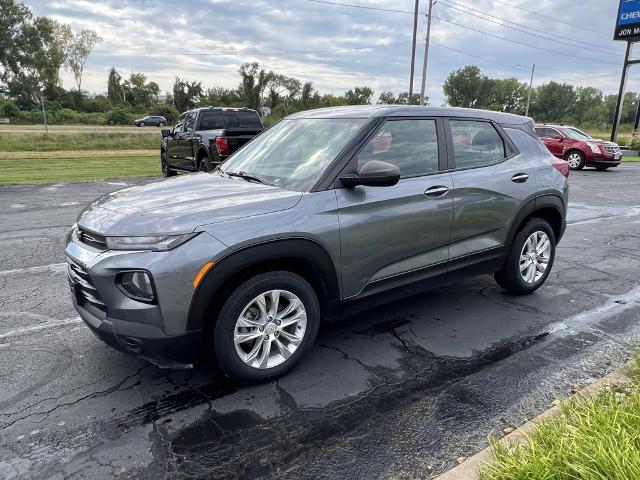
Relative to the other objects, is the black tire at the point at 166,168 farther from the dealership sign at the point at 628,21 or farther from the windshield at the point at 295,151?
the dealership sign at the point at 628,21

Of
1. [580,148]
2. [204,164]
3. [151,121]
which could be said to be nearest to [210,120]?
[204,164]

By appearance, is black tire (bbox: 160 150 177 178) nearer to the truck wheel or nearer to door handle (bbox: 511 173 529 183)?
door handle (bbox: 511 173 529 183)

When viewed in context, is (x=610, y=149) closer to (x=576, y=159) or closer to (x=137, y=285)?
(x=576, y=159)

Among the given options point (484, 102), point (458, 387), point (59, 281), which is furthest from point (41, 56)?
point (484, 102)

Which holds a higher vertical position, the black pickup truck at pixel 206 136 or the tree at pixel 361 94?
the tree at pixel 361 94

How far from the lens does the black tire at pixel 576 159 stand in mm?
18391

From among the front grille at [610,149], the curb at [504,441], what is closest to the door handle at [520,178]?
the curb at [504,441]

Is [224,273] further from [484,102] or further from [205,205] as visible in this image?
[484,102]

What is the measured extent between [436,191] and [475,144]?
812 millimetres

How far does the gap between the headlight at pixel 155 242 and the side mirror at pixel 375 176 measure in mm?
1116

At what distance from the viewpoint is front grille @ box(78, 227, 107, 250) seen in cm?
282

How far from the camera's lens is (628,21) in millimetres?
29266

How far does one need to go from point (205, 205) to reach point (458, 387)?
2044mm

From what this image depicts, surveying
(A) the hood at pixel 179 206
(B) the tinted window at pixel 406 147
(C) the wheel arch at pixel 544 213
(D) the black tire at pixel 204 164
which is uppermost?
(B) the tinted window at pixel 406 147
